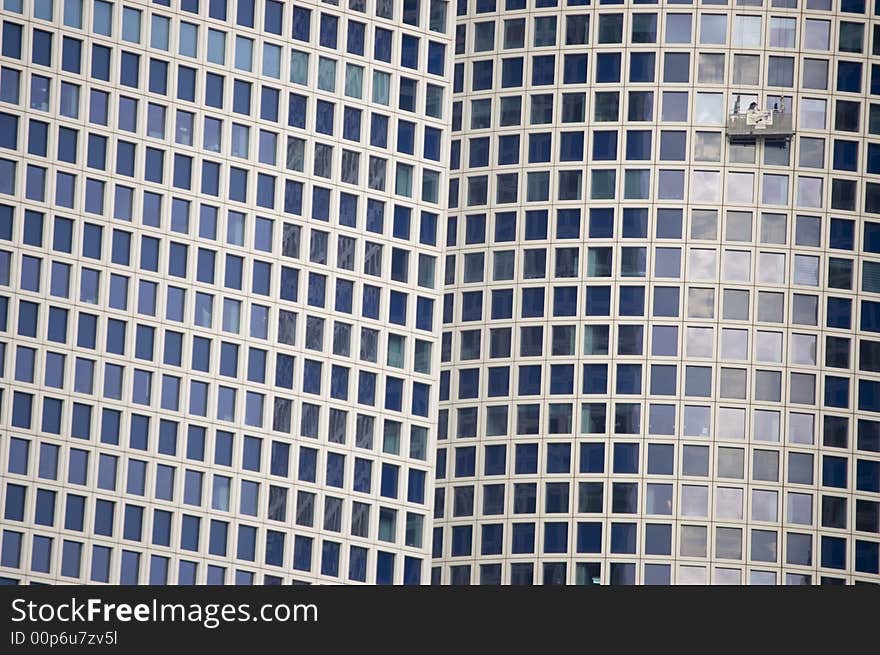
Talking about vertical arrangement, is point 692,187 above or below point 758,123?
below

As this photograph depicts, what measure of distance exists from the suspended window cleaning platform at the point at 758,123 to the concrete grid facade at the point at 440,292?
23cm

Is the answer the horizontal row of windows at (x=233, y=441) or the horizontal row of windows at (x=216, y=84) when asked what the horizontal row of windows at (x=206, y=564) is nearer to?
the horizontal row of windows at (x=233, y=441)

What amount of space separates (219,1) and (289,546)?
97.5ft

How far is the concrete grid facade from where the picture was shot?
140 metres

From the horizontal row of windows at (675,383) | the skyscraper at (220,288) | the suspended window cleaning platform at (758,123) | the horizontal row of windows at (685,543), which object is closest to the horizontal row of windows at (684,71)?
the suspended window cleaning platform at (758,123)

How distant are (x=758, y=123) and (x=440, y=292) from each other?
22.1 m

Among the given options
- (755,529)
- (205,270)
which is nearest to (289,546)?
(205,270)

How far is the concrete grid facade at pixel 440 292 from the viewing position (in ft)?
460

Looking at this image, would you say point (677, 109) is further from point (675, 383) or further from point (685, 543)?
point (685, 543)

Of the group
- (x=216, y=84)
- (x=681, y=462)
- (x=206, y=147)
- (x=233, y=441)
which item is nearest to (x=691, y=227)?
(x=681, y=462)

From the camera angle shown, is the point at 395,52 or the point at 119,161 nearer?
the point at 119,161

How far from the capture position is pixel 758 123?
158750 millimetres

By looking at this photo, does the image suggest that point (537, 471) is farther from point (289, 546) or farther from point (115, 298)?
point (115, 298)

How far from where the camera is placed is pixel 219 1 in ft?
483
